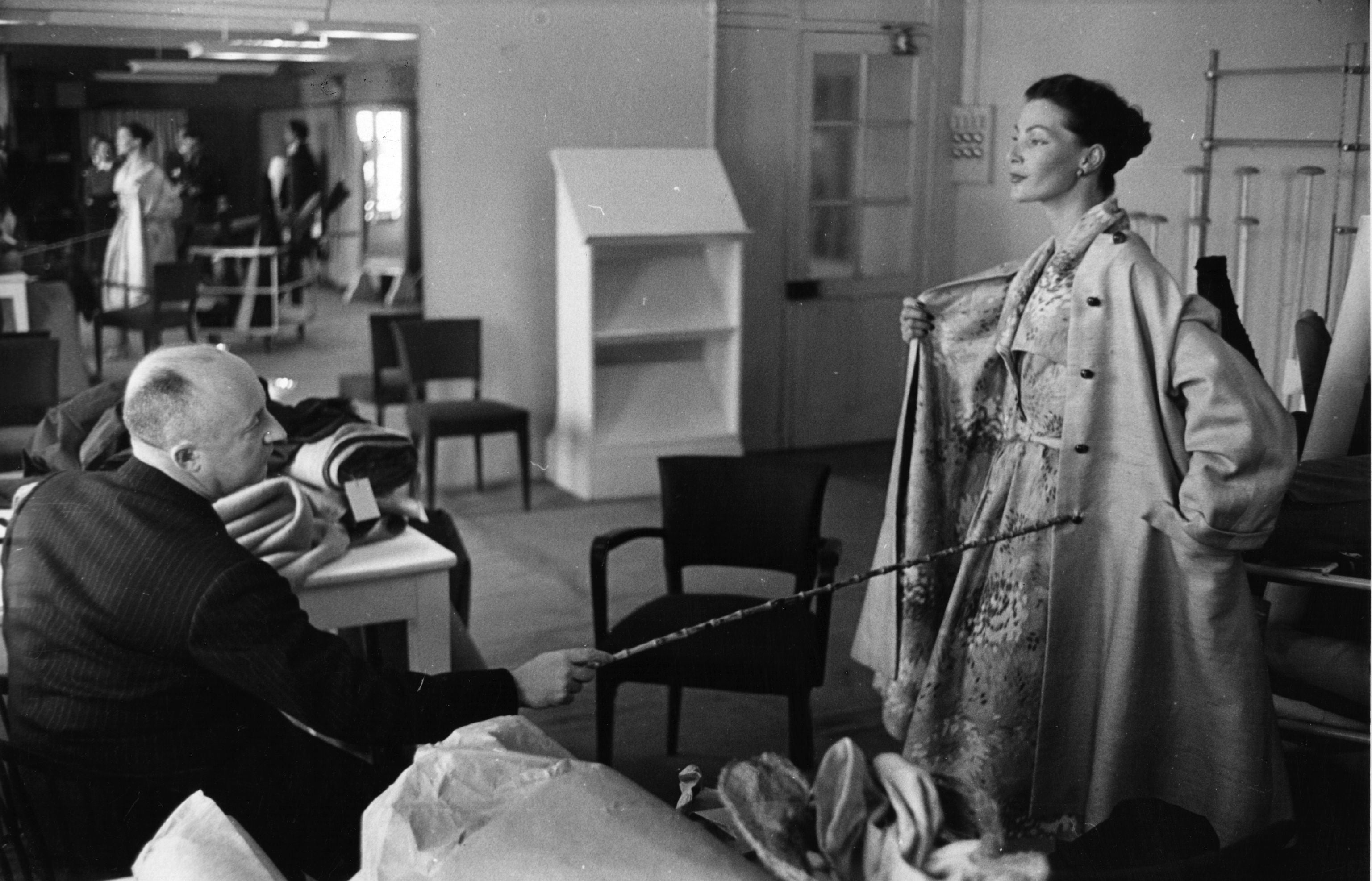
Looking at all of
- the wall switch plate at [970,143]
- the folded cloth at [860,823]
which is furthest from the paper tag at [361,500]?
the wall switch plate at [970,143]

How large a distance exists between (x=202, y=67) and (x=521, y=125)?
125cm

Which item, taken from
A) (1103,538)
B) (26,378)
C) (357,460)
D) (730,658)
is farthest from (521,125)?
(1103,538)

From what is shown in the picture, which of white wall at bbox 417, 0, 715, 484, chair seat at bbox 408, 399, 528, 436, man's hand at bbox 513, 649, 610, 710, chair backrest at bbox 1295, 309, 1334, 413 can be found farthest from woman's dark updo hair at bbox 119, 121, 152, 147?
chair backrest at bbox 1295, 309, 1334, 413

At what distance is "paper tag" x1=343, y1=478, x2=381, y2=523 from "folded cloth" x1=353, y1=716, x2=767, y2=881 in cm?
122

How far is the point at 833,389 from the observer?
6.68 m

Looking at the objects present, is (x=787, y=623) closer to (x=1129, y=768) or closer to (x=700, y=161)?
(x=1129, y=768)

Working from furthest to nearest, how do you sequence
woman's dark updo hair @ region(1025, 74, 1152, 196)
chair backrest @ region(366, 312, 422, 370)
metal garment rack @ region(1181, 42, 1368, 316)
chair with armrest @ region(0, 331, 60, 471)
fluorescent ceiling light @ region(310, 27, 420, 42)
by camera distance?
chair backrest @ region(366, 312, 422, 370), fluorescent ceiling light @ region(310, 27, 420, 42), chair with armrest @ region(0, 331, 60, 471), metal garment rack @ region(1181, 42, 1368, 316), woman's dark updo hair @ region(1025, 74, 1152, 196)

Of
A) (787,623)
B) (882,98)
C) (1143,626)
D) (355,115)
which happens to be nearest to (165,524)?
(787,623)

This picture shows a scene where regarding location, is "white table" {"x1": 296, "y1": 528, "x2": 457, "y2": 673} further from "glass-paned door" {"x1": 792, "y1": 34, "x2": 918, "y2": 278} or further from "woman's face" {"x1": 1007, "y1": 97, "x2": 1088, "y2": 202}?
"glass-paned door" {"x1": 792, "y1": 34, "x2": 918, "y2": 278}

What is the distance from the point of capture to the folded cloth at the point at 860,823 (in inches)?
47.8

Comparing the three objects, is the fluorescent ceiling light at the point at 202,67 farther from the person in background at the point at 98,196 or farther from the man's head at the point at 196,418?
the man's head at the point at 196,418

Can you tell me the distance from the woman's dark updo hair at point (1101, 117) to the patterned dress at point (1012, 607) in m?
0.15

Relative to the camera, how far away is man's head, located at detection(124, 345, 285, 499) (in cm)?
→ 194

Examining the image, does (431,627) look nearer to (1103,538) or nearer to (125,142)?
(1103,538)
